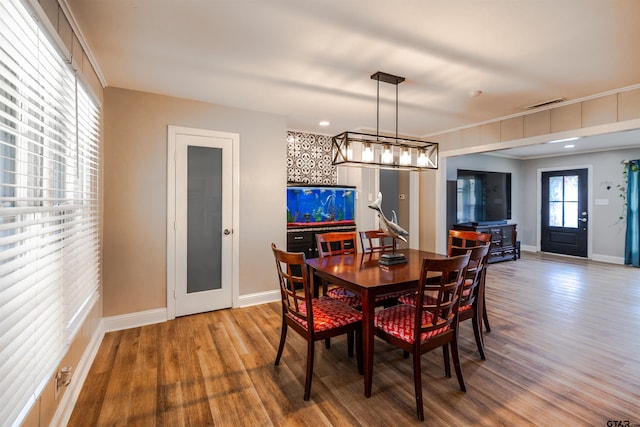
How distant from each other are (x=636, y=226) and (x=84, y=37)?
8557mm

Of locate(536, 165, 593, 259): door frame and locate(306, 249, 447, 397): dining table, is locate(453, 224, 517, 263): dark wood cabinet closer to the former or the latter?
locate(536, 165, 593, 259): door frame

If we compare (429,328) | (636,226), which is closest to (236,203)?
(429,328)

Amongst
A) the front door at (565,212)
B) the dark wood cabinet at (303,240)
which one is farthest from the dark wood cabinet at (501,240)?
the dark wood cabinet at (303,240)

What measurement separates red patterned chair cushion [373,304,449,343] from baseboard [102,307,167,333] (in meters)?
2.33

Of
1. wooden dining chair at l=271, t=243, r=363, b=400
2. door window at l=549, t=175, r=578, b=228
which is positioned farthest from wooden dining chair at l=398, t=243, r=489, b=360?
door window at l=549, t=175, r=578, b=228

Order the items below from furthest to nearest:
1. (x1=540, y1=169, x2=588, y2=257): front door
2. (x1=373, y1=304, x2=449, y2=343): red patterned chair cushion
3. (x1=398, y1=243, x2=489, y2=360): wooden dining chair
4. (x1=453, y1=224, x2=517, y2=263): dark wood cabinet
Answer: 1. (x1=540, y1=169, x2=588, y2=257): front door
2. (x1=453, y1=224, x2=517, y2=263): dark wood cabinet
3. (x1=398, y1=243, x2=489, y2=360): wooden dining chair
4. (x1=373, y1=304, x2=449, y2=343): red patterned chair cushion

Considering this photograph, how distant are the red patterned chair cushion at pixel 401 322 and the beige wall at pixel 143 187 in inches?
79.4

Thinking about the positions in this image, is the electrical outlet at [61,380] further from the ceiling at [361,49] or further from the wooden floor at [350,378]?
the ceiling at [361,49]

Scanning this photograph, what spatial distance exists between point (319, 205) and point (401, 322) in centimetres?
272

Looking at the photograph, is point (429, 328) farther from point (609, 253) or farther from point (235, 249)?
point (609, 253)

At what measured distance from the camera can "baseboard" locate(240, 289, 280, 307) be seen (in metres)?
3.62

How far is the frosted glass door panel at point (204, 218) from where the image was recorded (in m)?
3.34

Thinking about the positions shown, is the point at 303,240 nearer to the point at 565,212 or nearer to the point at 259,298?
the point at 259,298

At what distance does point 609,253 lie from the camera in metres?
6.25
